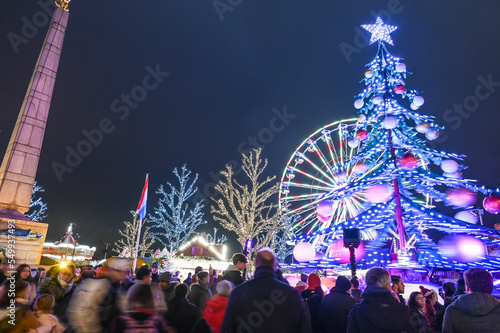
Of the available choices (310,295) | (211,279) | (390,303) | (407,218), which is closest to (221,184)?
(407,218)

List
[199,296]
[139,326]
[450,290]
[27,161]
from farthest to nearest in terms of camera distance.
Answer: [27,161], [450,290], [199,296], [139,326]

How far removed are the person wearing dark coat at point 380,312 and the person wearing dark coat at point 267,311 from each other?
2.21 feet

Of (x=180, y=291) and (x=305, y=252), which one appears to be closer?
(x=180, y=291)

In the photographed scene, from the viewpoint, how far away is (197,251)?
4003 cm

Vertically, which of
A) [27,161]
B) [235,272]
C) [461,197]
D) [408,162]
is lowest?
[235,272]

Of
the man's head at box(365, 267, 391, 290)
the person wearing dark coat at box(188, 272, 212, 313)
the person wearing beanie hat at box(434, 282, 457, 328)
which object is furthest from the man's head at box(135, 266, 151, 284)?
the person wearing beanie hat at box(434, 282, 457, 328)

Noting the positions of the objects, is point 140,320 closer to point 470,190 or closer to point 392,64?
point 470,190

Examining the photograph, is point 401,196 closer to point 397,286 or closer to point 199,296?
point 397,286

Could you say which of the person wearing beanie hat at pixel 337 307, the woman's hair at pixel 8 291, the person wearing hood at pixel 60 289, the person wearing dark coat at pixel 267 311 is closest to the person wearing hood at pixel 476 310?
the person wearing beanie hat at pixel 337 307

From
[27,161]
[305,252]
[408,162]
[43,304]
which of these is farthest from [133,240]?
[43,304]

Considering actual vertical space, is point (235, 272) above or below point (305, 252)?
below

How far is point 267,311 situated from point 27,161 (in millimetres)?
16868

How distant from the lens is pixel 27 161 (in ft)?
50.8

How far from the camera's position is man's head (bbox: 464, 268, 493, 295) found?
338 centimetres
